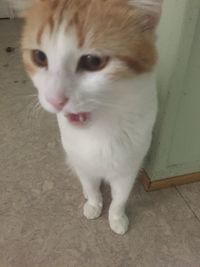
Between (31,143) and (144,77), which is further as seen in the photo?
(31,143)

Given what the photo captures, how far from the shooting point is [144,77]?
0.64 metres

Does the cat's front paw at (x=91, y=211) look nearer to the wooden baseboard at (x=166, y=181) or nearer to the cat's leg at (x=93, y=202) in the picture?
the cat's leg at (x=93, y=202)

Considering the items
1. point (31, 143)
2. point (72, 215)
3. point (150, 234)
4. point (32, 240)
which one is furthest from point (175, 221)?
point (31, 143)

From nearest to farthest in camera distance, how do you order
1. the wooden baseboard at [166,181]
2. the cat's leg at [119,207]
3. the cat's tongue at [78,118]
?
the cat's tongue at [78,118] < the cat's leg at [119,207] < the wooden baseboard at [166,181]

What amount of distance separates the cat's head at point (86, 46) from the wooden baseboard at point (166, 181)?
1.89 feet

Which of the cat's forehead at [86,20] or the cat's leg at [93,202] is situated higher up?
the cat's forehead at [86,20]

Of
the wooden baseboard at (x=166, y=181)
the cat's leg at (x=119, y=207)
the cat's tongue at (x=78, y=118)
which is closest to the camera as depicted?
the cat's tongue at (x=78, y=118)

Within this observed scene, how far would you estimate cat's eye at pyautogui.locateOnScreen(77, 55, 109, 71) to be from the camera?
0.56 m

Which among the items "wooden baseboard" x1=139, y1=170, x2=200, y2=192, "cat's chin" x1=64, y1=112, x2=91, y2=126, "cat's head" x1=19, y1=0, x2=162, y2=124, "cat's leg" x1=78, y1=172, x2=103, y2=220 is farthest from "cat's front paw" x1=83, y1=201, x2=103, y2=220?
"cat's head" x1=19, y1=0, x2=162, y2=124

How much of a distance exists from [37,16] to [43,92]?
0.13 metres

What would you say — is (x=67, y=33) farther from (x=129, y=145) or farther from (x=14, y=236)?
(x=14, y=236)

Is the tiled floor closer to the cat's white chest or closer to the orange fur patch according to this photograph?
the cat's white chest

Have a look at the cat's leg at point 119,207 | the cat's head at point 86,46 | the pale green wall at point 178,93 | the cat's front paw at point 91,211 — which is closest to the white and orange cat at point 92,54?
the cat's head at point 86,46

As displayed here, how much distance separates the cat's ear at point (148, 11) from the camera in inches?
23.0
